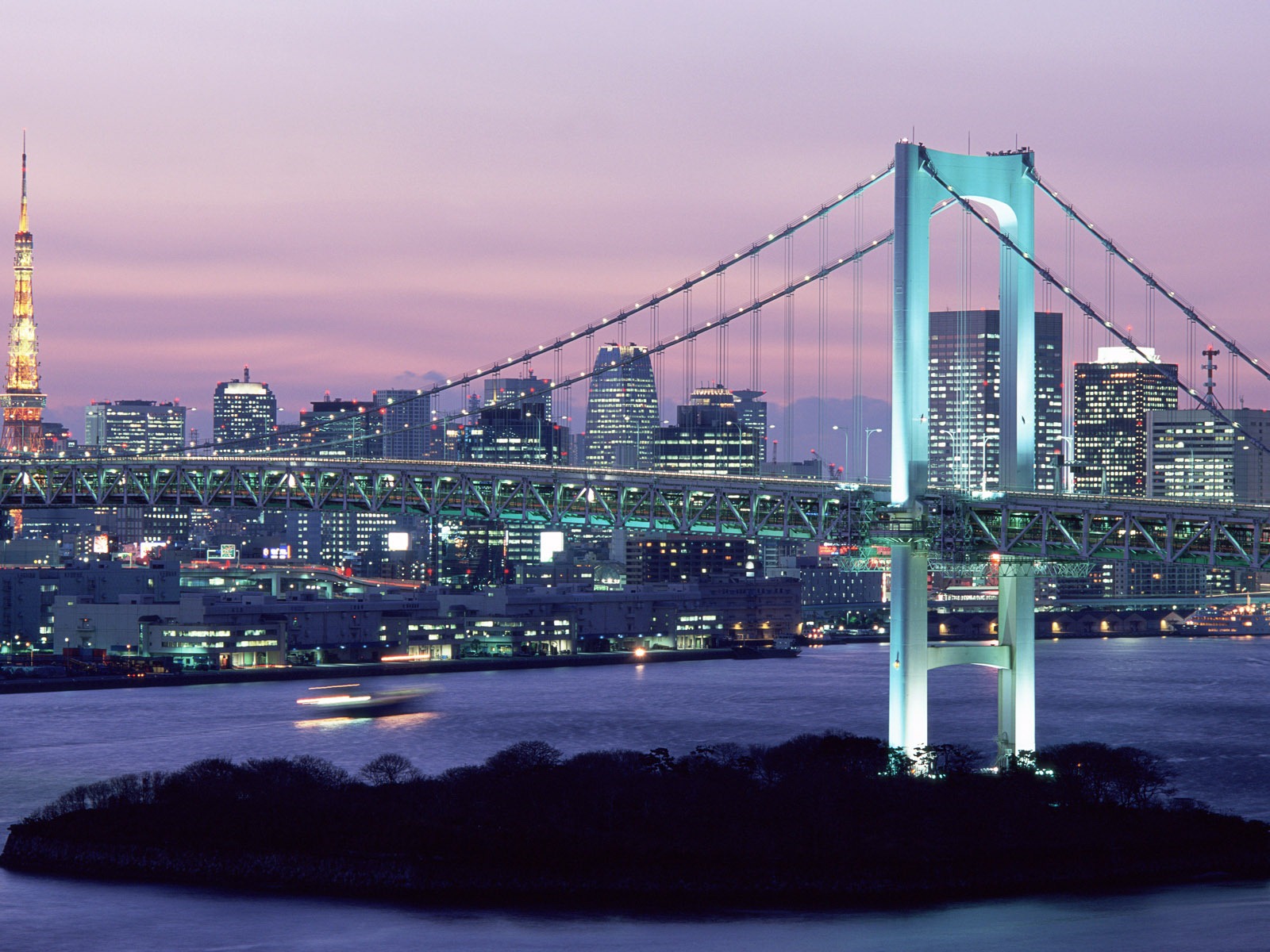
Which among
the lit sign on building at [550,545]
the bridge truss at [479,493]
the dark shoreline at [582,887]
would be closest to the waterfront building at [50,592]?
the bridge truss at [479,493]

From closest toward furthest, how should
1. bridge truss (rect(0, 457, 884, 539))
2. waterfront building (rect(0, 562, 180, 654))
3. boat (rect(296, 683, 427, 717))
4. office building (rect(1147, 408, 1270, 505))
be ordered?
1. bridge truss (rect(0, 457, 884, 539))
2. boat (rect(296, 683, 427, 717))
3. waterfront building (rect(0, 562, 180, 654))
4. office building (rect(1147, 408, 1270, 505))

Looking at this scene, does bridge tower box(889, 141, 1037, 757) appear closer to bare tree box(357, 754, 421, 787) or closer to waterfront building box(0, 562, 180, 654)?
bare tree box(357, 754, 421, 787)

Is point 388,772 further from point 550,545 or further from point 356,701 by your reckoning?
point 550,545

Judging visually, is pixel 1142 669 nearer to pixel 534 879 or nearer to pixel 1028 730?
pixel 1028 730

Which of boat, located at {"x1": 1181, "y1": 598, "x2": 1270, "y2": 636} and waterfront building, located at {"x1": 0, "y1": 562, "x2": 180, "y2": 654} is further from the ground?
waterfront building, located at {"x1": 0, "y1": 562, "x2": 180, "y2": 654}

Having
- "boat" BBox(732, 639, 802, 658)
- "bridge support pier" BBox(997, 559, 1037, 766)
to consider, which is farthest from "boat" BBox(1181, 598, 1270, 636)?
"bridge support pier" BBox(997, 559, 1037, 766)

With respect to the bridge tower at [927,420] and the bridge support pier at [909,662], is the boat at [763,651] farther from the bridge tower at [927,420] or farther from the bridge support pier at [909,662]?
the bridge support pier at [909,662]

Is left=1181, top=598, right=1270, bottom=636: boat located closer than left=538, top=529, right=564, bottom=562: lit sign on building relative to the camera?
Yes

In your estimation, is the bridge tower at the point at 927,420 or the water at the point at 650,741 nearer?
the water at the point at 650,741
